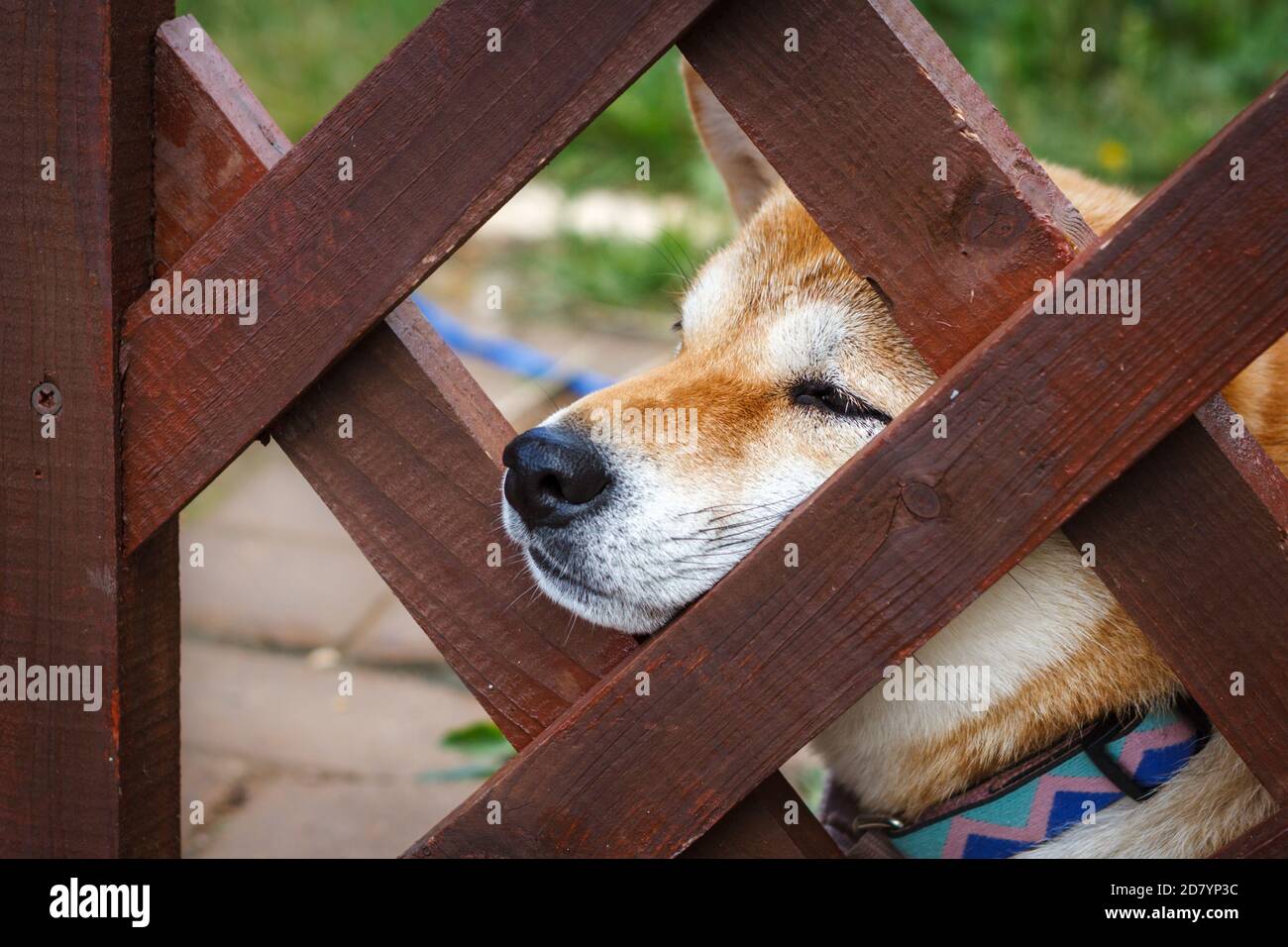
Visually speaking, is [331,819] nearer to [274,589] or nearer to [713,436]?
[274,589]

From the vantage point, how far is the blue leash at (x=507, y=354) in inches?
200

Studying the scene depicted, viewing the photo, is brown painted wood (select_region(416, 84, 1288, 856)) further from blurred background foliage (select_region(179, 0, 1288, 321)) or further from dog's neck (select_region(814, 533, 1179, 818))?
blurred background foliage (select_region(179, 0, 1288, 321))

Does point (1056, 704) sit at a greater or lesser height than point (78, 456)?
lesser

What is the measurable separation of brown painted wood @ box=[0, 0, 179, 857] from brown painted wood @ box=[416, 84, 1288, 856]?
512 millimetres

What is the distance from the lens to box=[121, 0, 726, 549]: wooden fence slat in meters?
1.48

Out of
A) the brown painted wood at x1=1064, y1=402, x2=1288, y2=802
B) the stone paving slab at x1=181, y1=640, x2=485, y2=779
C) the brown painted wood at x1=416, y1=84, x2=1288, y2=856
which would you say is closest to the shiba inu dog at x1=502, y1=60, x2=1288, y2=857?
the brown painted wood at x1=416, y1=84, x2=1288, y2=856

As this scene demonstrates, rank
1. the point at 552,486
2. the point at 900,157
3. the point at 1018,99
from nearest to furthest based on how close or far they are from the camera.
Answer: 1. the point at 900,157
2. the point at 552,486
3. the point at 1018,99

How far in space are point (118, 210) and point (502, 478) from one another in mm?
623

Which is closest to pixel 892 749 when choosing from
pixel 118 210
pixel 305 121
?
pixel 118 210

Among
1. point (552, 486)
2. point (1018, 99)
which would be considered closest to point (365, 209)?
point (552, 486)

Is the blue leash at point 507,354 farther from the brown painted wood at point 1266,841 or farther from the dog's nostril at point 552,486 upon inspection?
the brown painted wood at point 1266,841

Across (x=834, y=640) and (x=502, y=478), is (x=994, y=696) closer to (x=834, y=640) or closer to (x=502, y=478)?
(x=834, y=640)

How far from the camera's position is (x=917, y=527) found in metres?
1.48

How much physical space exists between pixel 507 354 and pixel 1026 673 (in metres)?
3.63
